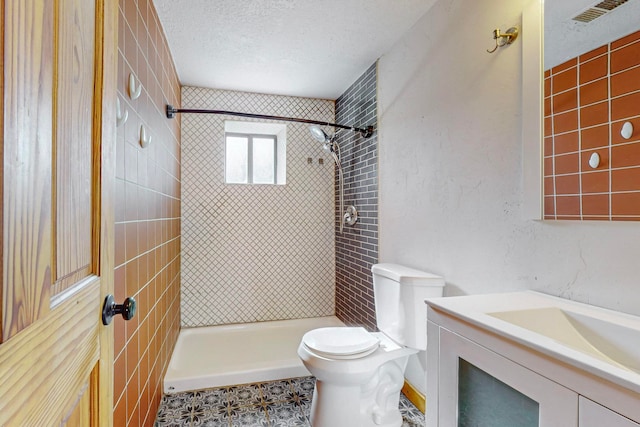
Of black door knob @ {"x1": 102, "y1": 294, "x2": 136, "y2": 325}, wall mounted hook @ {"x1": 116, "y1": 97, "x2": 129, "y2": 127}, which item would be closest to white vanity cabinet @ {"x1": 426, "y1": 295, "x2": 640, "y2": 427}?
black door knob @ {"x1": 102, "y1": 294, "x2": 136, "y2": 325}

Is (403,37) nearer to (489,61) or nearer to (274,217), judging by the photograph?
(489,61)

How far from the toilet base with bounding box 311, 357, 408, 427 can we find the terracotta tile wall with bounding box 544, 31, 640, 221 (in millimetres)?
1176

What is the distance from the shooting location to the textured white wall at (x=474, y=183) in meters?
1.04

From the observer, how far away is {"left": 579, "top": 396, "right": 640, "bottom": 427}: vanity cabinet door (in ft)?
1.88

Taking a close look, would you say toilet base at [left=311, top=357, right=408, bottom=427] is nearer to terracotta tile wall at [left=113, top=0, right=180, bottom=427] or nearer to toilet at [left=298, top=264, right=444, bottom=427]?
toilet at [left=298, top=264, right=444, bottom=427]

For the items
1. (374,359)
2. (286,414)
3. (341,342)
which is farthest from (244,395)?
(374,359)

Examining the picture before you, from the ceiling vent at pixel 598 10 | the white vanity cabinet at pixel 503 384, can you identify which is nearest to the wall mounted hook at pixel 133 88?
the white vanity cabinet at pixel 503 384

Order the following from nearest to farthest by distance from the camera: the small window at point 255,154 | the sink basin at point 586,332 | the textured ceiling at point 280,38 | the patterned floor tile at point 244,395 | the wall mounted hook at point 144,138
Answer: the sink basin at point 586,332
the wall mounted hook at point 144,138
the textured ceiling at point 280,38
the patterned floor tile at point 244,395
the small window at point 255,154

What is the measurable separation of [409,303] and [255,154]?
7.37 ft

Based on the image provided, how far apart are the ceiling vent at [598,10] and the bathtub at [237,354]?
232 centimetres

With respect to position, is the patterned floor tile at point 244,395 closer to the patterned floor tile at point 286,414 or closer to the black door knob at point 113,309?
the patterned floor tile at point 286,414

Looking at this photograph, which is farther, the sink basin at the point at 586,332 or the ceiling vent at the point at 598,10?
the ceiling vent at the point at 598,10

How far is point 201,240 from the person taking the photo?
294 cm

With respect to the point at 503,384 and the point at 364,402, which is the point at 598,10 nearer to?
the point at 503,384
